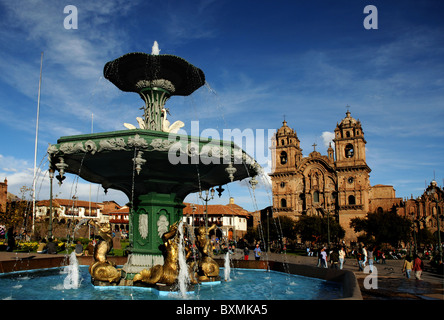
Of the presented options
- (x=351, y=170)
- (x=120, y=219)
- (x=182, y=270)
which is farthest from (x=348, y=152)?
(x=182, y=270)

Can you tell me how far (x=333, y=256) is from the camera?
14.6 m

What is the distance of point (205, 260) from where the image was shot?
29.9ft

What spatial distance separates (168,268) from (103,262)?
5.34ft

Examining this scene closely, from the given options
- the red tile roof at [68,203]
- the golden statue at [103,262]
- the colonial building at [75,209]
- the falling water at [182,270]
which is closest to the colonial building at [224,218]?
the colonial building at [75,209]

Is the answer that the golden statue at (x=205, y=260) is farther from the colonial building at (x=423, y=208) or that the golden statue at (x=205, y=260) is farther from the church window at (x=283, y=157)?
the colonial building at (x=423, y=208)

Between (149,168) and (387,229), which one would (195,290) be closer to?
(149,168)

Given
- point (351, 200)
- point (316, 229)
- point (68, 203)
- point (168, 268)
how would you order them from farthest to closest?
1. point (68, 203)
2. point (351, 200)
3. point (316, 229)
4. point (168, 268)

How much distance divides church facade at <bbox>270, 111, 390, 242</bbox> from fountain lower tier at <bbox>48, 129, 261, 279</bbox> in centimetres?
5267

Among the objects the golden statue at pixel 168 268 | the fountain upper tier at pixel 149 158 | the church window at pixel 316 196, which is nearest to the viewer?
the fountain upper tier at pixel 149 158

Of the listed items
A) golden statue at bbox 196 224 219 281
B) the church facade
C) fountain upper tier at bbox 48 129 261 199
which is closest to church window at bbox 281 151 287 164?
the church facade

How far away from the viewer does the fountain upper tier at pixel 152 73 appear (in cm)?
848

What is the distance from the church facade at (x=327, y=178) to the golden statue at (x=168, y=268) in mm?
53755
